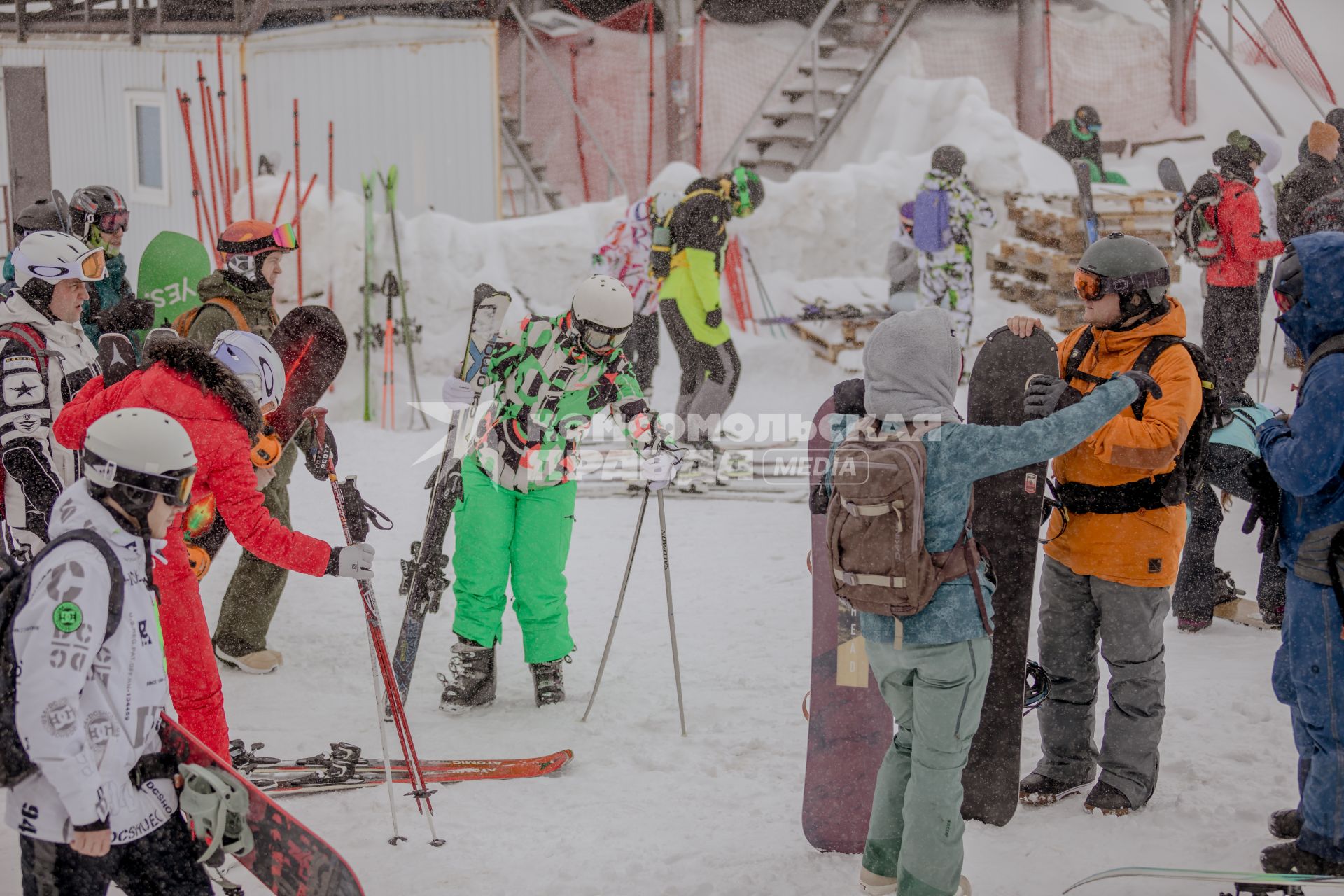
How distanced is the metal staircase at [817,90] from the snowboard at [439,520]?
9.53 metres

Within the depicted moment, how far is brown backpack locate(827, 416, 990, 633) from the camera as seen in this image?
2.82 meters

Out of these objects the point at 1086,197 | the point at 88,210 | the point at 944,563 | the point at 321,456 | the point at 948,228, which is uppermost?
the point at 1086,197

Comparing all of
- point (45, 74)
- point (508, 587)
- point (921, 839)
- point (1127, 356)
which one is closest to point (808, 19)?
point (45, 74)

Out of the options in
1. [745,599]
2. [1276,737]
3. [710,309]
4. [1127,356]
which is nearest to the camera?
[1127,356]

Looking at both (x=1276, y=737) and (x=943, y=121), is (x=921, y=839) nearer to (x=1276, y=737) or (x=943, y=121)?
(x=1276, y=737)

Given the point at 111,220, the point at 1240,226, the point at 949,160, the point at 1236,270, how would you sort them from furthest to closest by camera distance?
the point at 949,160 → the point at 1236,270 → the point at 1240,226 → the point at 111,220

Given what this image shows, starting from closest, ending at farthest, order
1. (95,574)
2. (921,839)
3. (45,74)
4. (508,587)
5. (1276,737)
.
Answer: (95,574) < (921,839) < (1276,737) < (508,587) < (45,74)

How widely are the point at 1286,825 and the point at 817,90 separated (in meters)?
11.8

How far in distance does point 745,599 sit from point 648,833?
2420 mm

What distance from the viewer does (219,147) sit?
13.3m

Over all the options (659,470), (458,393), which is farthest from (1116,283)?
(458,393)

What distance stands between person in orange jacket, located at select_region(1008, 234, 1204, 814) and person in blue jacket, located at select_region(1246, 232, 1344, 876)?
1.05ft

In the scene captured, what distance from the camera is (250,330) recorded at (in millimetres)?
4770

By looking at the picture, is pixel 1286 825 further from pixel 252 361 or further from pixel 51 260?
pixel 51 260
